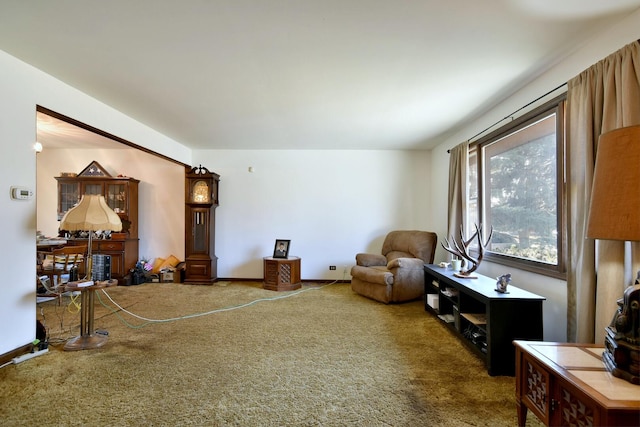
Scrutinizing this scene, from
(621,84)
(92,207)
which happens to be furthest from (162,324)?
(621,84)

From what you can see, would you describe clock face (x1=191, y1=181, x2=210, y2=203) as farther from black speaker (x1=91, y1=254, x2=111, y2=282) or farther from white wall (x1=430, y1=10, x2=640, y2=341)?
white wall (x1=430, y1=10, x2=640, y2=341)

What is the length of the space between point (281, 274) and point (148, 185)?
10.6ft

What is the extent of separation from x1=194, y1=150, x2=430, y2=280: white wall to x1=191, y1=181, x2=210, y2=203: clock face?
34 centimetres

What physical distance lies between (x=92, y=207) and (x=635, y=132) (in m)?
3.48

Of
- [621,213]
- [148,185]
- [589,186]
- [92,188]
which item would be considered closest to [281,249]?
[148,185]

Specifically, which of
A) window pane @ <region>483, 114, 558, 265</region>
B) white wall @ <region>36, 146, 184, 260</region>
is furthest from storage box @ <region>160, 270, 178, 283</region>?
window pane @ <region>483, 114, 558, 265</region>

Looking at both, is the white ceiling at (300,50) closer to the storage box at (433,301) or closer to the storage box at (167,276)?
the storage box at (433,301)

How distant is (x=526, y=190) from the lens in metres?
2.83

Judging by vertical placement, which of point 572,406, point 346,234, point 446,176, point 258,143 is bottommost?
point 572,406

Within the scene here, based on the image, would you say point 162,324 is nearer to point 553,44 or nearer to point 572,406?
point 572,406

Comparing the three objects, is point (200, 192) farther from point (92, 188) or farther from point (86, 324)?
point (86, 324)

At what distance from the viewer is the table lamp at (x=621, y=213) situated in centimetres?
96

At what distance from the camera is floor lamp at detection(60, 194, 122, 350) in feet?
7.93

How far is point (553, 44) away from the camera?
207cm
